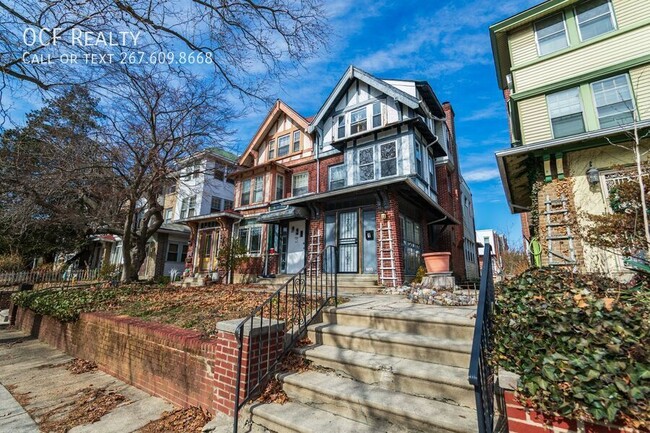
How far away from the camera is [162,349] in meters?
4.32

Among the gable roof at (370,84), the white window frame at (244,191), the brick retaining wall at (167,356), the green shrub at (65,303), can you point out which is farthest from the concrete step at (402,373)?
the white window frame at (244,191)

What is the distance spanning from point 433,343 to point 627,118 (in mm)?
10241

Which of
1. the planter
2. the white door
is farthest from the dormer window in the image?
the planter

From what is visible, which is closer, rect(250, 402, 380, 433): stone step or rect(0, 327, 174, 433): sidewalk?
rect(250, 402, 380, 433): stone step

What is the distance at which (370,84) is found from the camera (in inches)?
568

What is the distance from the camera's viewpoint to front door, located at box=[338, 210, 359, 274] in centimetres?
1133

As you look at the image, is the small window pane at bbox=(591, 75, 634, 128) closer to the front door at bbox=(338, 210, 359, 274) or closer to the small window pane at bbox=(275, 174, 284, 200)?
the front door at bbox=(338, 210, 359, 274)

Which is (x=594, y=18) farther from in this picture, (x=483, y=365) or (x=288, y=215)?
(x=483, y=365)

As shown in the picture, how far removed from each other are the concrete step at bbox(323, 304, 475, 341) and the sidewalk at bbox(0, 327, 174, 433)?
2.68 m

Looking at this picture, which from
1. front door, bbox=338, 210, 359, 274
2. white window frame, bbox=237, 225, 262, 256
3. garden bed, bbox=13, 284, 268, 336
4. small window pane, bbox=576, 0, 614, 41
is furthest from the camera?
white window frame, bbox=237, 225, 262, 256

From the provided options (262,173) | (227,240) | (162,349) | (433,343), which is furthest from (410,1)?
(227,240)

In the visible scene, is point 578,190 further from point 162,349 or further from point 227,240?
point 227,240

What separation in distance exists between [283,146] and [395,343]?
53.1ft

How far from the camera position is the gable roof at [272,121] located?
1772 centimetres
